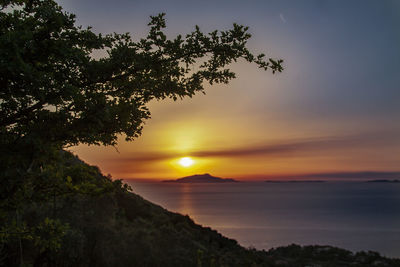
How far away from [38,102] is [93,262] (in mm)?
6195

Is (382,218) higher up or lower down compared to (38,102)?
lower down

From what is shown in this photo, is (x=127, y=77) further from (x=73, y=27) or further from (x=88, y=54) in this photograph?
(x=73, y=27)

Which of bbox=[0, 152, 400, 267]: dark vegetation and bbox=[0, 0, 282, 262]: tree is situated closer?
bbox=[0, 0, 282, 262]: tree

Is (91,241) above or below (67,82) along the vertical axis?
below

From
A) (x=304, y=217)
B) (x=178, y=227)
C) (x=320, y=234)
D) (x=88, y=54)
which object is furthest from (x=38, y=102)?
(x=304, y=217)

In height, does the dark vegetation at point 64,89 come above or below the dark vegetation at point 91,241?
above

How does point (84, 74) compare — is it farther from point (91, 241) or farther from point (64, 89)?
point (91, 241)

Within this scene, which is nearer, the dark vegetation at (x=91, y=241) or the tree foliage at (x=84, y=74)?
the tree foliage at (x=84, y=74)

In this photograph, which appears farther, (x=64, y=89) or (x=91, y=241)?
(x=91, y=241)

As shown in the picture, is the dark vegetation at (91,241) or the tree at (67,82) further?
the dark vegetation at (91,241)

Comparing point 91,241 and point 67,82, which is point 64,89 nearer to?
point 67,82

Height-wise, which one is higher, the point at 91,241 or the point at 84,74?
the point at 84,74

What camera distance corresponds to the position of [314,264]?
2375 cm

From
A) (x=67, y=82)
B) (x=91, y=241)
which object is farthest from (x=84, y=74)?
(x=91, y=241)
